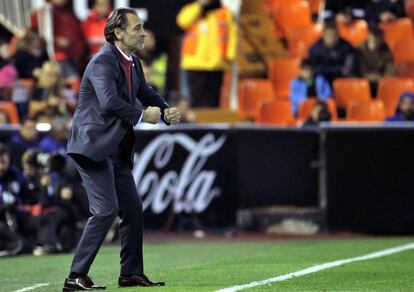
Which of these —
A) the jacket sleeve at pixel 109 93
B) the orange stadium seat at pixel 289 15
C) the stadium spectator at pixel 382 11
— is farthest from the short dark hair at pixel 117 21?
the orange stadium seat at pixel 289 15

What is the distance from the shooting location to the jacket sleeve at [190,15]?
1847cm

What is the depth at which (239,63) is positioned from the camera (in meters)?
19.5

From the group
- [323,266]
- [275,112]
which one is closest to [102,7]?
[275,112]

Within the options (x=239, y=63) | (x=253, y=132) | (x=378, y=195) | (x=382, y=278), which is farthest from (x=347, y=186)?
(x=382, y=278)

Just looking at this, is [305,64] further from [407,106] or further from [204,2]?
[204,2]

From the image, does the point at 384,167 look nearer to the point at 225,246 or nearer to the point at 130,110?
the point at 225,246

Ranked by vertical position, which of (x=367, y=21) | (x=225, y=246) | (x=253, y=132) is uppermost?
(x=367, y=21)

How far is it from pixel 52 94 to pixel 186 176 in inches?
104

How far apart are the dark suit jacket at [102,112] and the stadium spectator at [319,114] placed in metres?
8.24

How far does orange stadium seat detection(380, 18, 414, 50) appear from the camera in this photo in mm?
19672

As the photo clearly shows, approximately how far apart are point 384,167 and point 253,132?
1699 mm

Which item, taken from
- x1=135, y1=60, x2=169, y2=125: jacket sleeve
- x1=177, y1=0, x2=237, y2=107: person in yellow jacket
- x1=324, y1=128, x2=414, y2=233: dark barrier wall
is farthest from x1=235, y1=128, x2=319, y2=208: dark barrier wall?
x1=135, y1=60, x2=169, y2=125: jacket sleeve

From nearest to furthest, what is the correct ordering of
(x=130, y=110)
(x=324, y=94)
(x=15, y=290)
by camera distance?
(x=130, y=110)
(x=15, y=290)
(x=324, y=94)

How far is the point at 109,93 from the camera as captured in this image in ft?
26.1
